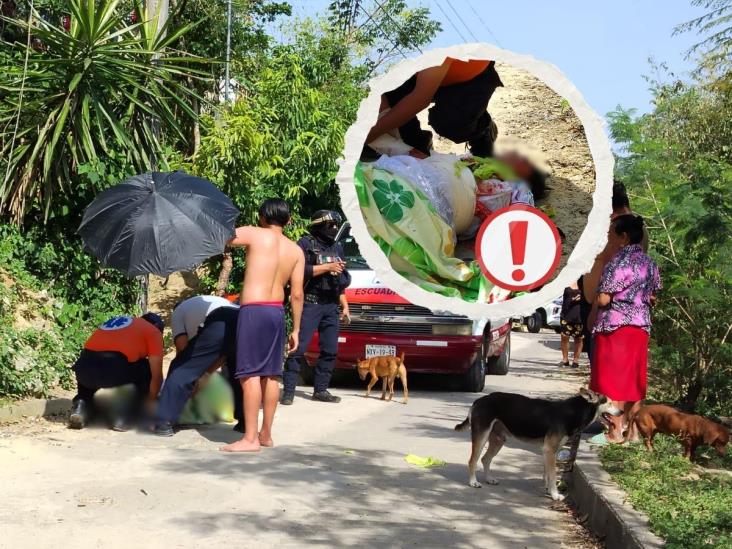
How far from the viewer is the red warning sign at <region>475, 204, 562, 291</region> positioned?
6.72 ft

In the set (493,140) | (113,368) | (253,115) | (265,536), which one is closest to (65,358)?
(113,368)

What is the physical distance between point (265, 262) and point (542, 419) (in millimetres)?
2427

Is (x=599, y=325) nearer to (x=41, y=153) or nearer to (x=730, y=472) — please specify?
(x=730, y=472)

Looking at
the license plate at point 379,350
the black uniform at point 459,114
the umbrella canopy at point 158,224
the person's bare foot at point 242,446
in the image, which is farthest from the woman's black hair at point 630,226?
the license plate at point 379,350

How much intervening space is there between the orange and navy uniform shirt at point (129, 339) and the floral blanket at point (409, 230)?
6.97 m

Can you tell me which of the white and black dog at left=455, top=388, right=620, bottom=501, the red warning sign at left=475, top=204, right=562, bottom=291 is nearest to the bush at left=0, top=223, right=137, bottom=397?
the white and black dog at left=455, top=388, right=620, bottom=501

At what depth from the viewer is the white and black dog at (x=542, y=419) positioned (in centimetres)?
664

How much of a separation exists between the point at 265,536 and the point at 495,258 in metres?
3.72

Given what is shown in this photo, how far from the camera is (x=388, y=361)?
1162cm

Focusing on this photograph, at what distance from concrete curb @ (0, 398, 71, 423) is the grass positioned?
4913 millimetres

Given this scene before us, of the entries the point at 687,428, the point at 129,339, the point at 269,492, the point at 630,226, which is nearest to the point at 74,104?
the point at 129,339

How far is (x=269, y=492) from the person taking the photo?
648 centimetres

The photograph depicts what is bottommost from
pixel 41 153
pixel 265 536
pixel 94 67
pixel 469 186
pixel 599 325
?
pixel 265 536

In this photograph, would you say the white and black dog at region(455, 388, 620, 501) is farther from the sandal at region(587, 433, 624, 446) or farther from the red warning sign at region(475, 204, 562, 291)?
the red warning sign at region(475, 204, 562, 291)
